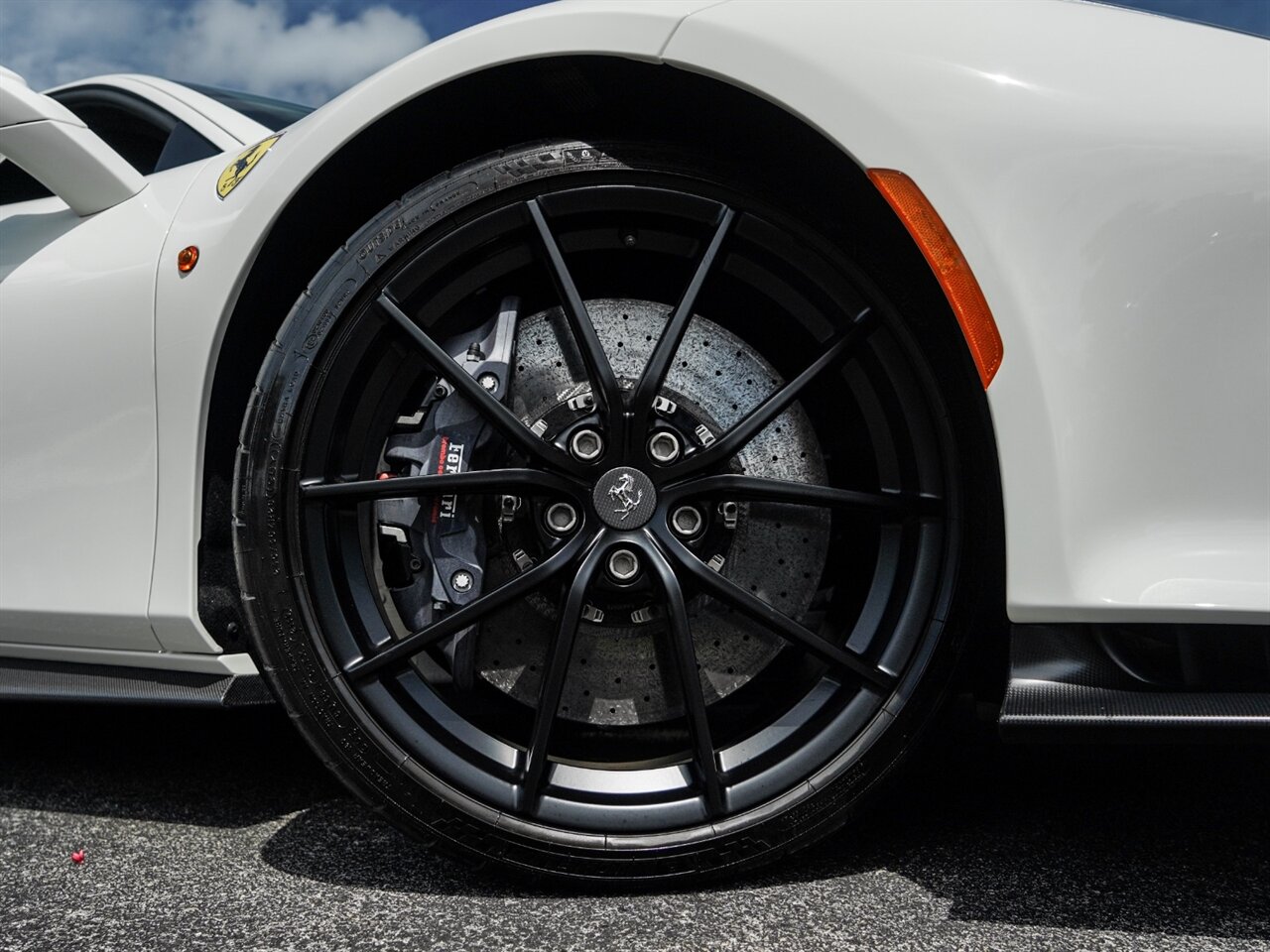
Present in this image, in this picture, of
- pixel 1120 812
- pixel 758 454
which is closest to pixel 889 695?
pixel 758 454

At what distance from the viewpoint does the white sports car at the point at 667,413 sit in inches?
44.1

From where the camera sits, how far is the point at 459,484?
1.27 meters

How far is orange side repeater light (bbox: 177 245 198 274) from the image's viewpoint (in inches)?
55.2

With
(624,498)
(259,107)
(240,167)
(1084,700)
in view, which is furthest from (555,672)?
(259,107)

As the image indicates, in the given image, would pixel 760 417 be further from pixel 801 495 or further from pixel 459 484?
pixel 459 484

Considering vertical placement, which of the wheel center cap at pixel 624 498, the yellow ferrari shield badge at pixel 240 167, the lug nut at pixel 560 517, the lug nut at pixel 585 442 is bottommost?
the lug nut at pixel 560 517

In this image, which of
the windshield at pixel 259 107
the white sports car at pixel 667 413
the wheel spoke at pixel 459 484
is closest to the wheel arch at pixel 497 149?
the white sports car at pixel 667 413

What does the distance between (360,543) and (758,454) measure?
0.52 meters

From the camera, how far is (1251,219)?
1103mm

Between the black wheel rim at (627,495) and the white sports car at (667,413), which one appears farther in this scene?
the black wheel rim at (627,495)

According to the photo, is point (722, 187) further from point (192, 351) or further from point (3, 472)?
point (3, 472)

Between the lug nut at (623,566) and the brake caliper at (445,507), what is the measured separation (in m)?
0.18

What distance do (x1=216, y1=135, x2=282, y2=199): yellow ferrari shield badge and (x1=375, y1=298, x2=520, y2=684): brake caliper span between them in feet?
1.13

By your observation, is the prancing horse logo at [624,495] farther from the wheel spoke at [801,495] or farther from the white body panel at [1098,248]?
the white body panel at [1098,248]
